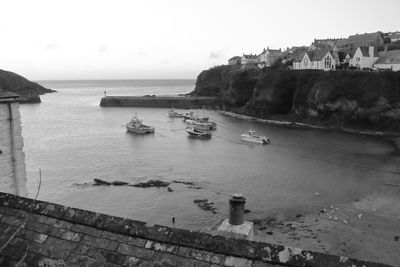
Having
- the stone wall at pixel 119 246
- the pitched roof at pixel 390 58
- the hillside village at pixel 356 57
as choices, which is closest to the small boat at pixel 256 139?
the hillside village at pixel 356 57

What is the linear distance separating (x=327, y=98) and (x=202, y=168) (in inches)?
1483

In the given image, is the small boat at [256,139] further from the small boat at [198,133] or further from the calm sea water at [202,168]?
the small boat at [198,133]

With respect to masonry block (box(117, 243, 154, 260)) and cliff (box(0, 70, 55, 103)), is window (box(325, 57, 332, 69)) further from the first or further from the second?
cliff (box(0, 70, 55, 103))

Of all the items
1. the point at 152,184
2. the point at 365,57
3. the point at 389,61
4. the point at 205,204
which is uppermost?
the point at 365,57

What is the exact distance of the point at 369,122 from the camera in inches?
2430

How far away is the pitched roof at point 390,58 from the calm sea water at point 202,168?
89.2 feet

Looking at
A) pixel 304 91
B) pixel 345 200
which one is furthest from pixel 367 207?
pixel 304 91

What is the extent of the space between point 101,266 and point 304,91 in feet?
238

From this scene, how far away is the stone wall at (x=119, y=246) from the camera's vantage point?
4133mm

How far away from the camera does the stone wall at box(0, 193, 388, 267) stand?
4133 mm

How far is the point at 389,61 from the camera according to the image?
74125mm

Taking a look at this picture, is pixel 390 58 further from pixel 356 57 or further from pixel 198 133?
pixel 198 133

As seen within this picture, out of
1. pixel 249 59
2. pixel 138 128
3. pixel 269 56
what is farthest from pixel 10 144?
pixel 249 59

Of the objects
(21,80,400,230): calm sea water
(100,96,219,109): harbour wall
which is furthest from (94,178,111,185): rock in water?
(100,96,219,109): harbour wall
